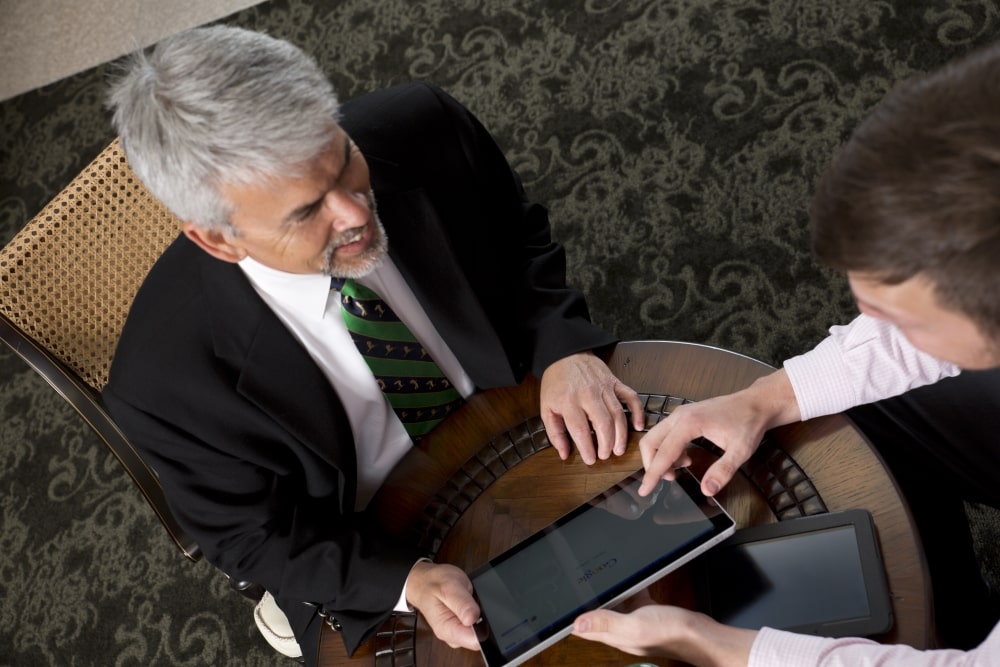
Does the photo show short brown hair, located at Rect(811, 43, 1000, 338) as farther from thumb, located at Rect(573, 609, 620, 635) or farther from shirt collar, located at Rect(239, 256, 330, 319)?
shirt collar, located at Rect(239, 256, 330, 319)

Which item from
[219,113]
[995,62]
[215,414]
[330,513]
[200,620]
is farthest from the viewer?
[200,620]

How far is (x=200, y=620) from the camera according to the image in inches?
90.9

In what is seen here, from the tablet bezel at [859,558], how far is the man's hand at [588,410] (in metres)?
0.24

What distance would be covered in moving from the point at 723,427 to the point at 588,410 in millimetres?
217

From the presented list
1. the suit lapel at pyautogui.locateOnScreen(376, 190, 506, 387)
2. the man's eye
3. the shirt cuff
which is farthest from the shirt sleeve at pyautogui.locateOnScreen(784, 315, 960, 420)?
the man's eye

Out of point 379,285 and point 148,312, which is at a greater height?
point 148,312

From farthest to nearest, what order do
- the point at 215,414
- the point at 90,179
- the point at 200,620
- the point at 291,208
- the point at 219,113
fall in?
the point at 200,620 → the point at 90,179 → the point at 215,414 → the point at 291,208 → the point at 219,113

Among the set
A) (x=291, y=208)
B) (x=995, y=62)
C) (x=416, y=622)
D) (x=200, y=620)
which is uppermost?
(x=291, y=208)

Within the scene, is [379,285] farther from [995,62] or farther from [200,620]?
[200,620]

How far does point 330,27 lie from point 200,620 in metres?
2.03

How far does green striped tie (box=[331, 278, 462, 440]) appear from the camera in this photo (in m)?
1.48

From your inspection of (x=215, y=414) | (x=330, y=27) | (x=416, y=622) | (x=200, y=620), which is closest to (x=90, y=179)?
(x=215, y=414)

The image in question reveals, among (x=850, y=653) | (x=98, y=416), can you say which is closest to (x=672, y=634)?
(x=850, y=653)

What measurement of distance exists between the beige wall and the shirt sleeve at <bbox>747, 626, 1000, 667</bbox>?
3102 mm
